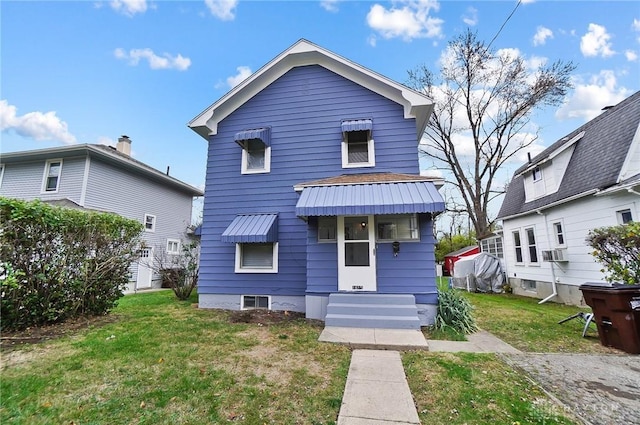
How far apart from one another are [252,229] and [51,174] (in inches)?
570

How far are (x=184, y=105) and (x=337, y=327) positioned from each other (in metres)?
16.6

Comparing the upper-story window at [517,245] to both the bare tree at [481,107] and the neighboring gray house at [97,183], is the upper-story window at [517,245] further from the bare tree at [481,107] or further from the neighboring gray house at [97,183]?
the neighboring gray house at [97,183]

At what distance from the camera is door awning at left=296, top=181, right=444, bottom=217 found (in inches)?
250

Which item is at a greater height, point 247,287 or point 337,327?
point 247,287

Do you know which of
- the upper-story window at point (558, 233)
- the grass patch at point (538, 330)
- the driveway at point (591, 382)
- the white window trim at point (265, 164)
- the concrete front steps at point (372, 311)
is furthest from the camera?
the upper-story window at point (558, 233)

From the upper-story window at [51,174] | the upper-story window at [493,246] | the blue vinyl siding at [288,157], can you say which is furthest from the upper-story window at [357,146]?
the upper-story window at [51,174]

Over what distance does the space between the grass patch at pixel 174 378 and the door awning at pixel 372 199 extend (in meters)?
3.01

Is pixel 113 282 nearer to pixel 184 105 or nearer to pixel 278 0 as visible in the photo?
pixel 278 0

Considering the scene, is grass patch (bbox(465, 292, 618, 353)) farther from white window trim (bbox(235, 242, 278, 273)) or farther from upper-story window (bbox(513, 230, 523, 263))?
white window trim (bbox(235, 242, 278, 273))

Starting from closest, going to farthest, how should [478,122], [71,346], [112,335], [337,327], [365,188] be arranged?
[71,346], [112,335], [337,327], [365,188], [478,122]

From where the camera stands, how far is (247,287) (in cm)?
898

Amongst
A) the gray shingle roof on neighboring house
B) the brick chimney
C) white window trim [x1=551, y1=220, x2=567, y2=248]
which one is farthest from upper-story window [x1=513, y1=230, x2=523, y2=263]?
the brick chimney

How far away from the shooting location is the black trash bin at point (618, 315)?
5.29 meters

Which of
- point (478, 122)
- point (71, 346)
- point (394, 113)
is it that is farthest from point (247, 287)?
point (478, 122)
